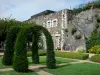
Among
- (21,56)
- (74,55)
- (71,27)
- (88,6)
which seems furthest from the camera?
(71,27)

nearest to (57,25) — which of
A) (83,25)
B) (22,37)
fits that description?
(83,25)

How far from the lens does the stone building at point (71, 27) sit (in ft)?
116

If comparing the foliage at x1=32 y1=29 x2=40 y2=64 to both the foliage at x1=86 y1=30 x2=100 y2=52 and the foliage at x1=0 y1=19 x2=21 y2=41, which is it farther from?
the foliage at x1=0 y1=19 x2=21 y2=41

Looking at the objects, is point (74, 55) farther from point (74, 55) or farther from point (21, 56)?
point (21, 56)

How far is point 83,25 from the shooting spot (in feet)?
119

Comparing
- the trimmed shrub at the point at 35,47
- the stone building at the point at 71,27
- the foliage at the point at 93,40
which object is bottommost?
the trimmed shrub at the point at 35,47

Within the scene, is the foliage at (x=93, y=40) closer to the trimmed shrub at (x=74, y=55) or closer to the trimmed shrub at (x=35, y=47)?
the trimmed shrub at (x=74, y=55)

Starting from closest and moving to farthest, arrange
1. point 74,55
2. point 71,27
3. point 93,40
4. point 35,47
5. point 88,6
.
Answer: point 35,47 → point 74,55 → point 93,40 → point 88,6 → point 71,27

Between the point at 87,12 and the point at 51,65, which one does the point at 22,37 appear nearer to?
the point at 51,65

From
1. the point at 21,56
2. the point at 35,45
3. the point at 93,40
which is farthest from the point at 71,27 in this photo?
the point at 21,56

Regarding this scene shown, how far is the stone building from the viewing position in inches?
1387

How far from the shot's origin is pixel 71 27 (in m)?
37.1

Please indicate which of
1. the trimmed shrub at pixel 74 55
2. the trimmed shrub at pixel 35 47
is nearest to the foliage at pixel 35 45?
the trimmed shrub at pixel 35 47

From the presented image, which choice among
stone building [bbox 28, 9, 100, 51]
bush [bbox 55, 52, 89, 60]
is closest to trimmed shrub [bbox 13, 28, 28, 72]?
bush [bbox 55, 52, 89, 60]
